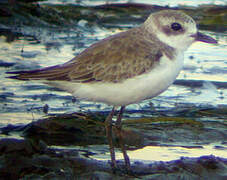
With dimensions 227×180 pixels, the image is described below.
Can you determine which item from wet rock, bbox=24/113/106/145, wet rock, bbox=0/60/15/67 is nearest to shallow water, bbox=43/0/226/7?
wet rock, bbox=0/60/15/67

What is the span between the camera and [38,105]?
715 cm

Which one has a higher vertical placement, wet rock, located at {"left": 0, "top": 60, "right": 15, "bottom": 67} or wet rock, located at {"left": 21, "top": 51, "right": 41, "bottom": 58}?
wet rock, located at {"left": 21, "top": 51, "right": 41, "bottom": 58}

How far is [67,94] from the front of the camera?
7.75m

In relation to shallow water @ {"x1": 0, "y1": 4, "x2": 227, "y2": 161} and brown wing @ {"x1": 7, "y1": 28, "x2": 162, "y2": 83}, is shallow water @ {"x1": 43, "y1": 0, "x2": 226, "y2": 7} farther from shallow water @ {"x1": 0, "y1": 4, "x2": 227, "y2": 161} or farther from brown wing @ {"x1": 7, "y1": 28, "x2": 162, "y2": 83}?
brown wing @ {"x1": 7, "y1": 28, "x2": 162, "y2": 83}

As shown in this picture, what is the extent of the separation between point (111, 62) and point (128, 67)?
184mm

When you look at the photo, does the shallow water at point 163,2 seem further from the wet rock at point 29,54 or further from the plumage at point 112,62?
the plumage at point 112,62

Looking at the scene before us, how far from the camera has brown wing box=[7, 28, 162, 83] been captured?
5.26 meters

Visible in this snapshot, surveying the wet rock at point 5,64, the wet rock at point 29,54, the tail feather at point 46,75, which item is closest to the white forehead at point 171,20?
the tail feather at point 46,75

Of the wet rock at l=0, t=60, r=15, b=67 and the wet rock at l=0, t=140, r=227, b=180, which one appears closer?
A: the wet rock at l=0, t=140, r=227, b=180

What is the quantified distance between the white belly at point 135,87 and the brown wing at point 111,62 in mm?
62

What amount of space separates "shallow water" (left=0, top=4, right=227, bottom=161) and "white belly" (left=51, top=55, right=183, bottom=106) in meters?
0.72

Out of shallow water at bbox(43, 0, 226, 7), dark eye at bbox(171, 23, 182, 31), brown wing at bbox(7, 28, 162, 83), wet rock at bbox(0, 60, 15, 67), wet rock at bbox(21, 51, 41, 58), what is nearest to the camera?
brown wing at bbox(7, 28, 162, 83)

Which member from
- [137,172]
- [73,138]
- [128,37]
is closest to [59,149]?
[73,138]

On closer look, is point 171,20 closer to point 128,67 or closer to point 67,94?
point 128,67
